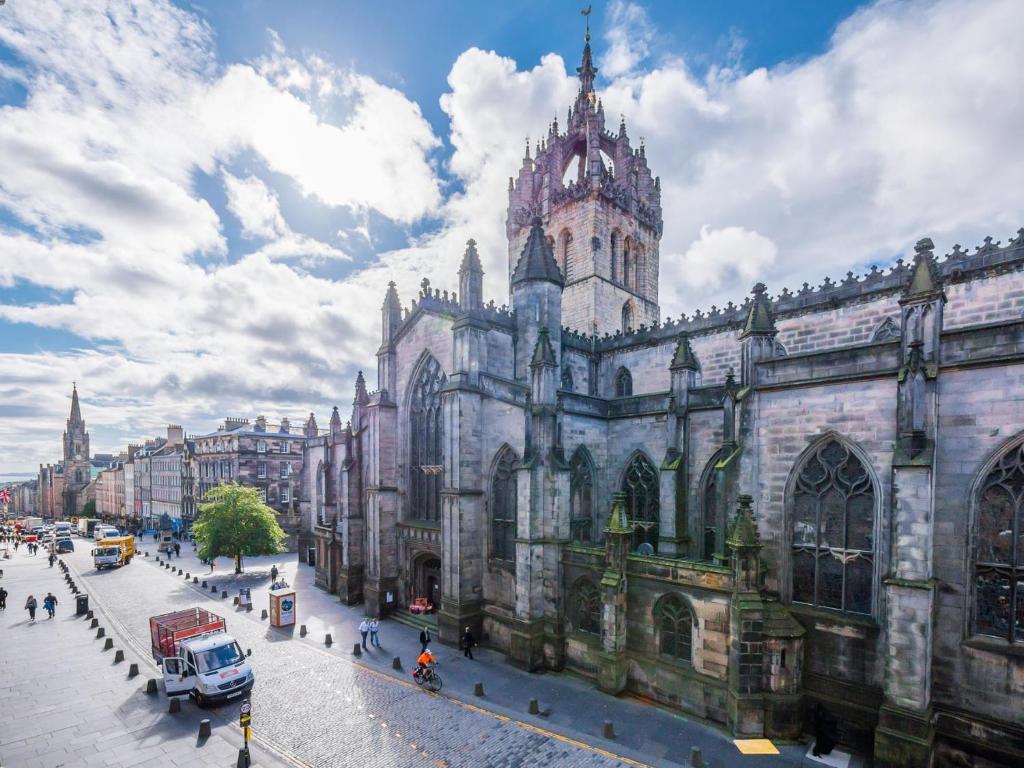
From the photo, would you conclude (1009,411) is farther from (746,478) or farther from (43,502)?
(43,502)

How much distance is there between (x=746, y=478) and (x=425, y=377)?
54.2ft

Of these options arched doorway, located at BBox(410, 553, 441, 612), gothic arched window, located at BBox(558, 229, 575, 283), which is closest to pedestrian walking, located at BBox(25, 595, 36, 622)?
arched doorway, located at BBox(410, 553, 441, 612)

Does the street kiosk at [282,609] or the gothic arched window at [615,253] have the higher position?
the gothic arched window at [615,253]

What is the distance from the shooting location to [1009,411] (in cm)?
1112

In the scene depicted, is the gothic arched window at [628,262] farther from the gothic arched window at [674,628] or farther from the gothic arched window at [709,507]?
the gothic arched window at [674,628]

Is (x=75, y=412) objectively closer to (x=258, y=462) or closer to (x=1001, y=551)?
(x=258, y=462)

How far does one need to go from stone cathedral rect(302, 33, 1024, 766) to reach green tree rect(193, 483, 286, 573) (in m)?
8.63

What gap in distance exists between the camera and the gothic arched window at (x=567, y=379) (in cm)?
2575

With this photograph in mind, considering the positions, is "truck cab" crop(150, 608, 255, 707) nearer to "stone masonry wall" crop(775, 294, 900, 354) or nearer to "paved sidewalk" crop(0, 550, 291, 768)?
"paved sidewalk" crop(0, 550, 291, 768)

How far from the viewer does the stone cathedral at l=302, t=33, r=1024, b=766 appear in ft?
37.6

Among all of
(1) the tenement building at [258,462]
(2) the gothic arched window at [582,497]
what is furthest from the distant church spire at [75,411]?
(2) the gothic arched window at [582,497]

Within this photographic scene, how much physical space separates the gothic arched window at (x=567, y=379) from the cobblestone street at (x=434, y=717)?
13609mm

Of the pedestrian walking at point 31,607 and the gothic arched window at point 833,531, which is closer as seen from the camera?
the gothic arched window at point 833,531

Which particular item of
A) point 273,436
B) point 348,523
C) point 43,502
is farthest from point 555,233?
point 43,502
